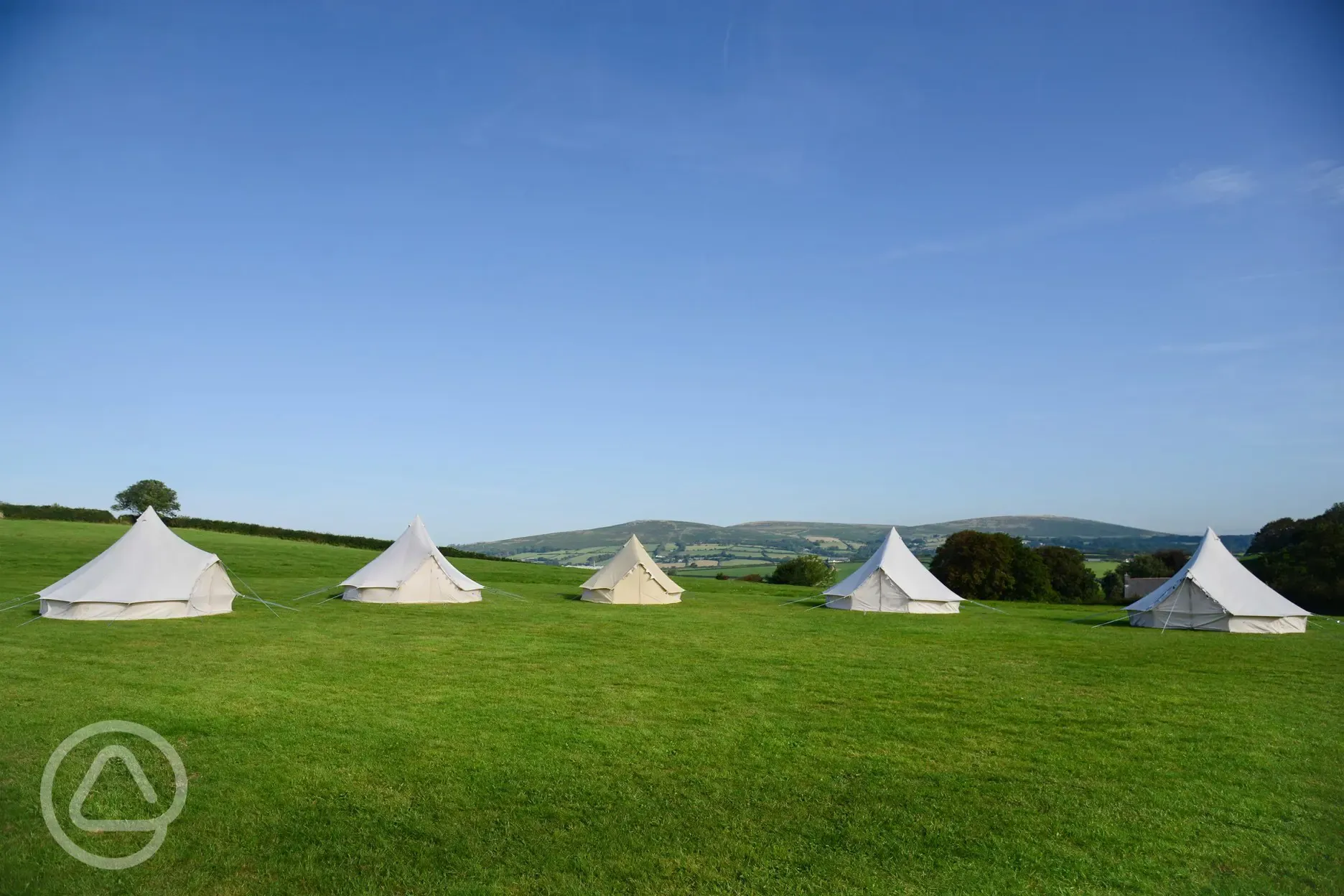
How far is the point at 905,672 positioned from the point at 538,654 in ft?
19.2

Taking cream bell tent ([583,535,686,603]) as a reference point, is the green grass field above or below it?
below

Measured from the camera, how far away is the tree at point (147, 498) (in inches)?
2391

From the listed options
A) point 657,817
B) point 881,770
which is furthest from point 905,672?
point 657,817

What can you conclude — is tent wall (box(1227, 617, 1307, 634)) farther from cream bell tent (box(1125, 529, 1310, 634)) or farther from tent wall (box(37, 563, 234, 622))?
tent wall (box(37, 563, 234, 622))

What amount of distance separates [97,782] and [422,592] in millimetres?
16882

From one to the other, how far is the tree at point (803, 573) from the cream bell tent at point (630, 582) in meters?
20.3

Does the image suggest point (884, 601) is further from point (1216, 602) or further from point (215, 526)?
point (215, 526)

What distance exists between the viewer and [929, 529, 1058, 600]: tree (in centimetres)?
3441

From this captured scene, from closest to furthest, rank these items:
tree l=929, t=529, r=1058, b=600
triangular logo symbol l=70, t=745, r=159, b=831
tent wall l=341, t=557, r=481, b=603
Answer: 1. triangular logo symbol l=70, t=745, r=159, b=831
2. tent wall l=341, t=557, r=481, b=603
3. tree l=929, t=529, r=1058, b=600

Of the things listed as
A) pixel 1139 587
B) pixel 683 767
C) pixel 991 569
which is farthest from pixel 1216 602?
pixel 1139 587

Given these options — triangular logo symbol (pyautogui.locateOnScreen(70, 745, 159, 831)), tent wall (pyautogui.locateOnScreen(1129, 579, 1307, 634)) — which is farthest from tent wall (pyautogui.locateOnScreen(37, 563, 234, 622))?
tent wall (pyautogui.locateOnScreen(1129, 579, 1307, 634))

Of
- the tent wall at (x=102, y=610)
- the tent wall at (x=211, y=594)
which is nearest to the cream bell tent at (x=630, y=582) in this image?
the tent wall at (x=211, y=594)

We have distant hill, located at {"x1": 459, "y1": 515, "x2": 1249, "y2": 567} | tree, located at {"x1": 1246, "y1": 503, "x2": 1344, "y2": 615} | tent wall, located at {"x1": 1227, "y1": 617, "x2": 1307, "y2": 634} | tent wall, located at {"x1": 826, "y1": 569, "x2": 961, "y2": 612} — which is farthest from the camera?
distant hill, located at {"x1": 459, "y1": 515, "x2": 1249, "y2": 567}

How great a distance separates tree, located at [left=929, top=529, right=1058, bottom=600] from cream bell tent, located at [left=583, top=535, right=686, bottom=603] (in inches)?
604
